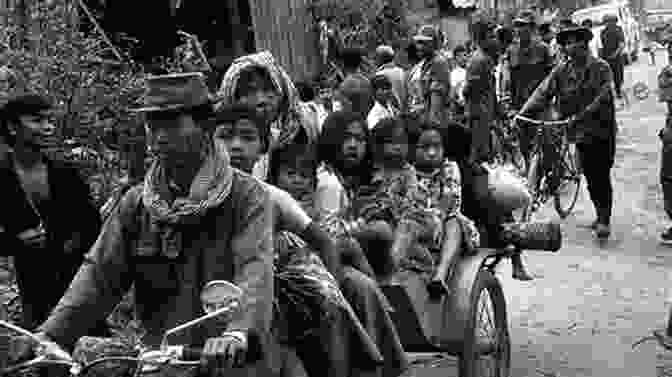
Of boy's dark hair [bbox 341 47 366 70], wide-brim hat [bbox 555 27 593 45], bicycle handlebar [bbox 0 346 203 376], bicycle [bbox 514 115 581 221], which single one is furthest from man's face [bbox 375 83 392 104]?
bicycle handlebar [bbox 0 346 203 376]

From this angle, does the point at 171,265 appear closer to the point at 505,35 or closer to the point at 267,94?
the point at 267,94

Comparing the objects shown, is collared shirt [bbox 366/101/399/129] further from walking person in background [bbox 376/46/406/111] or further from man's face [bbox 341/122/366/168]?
man's face [bbox 341/122/366/168]

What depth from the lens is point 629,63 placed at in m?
30.6

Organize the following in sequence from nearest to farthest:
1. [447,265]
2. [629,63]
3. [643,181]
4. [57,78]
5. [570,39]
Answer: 1. [447,265]
2. [57,78]
3. [570,39]
4. [643,181]
5. [629,63]

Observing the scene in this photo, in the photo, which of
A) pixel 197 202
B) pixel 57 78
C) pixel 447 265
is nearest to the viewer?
pixel 197 202

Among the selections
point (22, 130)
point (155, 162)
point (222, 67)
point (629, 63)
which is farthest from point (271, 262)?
point (629, 63)

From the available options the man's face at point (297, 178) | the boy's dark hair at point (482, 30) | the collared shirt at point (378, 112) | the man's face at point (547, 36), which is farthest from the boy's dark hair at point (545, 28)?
the man's face at point (297, 178)

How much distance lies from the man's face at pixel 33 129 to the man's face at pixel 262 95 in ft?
3.61

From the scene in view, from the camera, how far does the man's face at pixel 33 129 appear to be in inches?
195

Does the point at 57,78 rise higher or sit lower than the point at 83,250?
higher

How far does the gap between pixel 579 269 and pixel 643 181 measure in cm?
466

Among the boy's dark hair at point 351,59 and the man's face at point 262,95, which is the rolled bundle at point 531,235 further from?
the boy's dark hair at point 351,59

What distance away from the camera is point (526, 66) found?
444 inches

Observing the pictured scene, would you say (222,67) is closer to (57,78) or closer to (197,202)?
(57,78)
